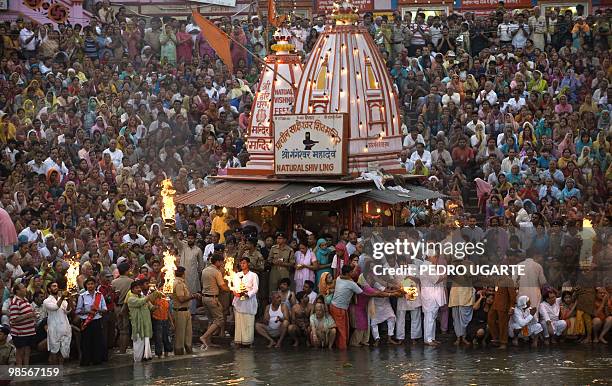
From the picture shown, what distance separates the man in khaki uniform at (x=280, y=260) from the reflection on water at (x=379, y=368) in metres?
1.46

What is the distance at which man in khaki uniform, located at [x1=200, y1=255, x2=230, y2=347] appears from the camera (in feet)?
86.3

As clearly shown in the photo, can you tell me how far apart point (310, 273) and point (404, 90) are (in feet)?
29.5

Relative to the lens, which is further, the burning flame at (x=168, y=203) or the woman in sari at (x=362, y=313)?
the burning flame at (x=168, y=203)

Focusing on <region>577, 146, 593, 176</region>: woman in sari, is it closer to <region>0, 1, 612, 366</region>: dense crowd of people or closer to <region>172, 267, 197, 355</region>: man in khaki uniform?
<region>0, 1, 612, 366</region>: dense crowd of people

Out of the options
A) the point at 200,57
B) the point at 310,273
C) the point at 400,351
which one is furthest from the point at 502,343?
the point at 200,57

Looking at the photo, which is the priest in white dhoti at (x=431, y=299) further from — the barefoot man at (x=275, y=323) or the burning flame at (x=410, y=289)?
the barefoot man at (x=275, y=323)

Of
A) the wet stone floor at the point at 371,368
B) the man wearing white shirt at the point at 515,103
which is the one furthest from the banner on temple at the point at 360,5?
the wet stone floor at the point at 371,368

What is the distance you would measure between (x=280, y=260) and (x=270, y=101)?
3.78 meters

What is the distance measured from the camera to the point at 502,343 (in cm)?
2578

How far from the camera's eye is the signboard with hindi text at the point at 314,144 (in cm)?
2836

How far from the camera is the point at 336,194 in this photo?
2786cm

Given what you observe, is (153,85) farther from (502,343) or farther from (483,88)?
(502,343)

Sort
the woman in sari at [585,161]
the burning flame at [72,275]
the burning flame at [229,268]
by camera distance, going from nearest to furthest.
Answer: the burning flame at [72,275], the burning flame at [229,268], the woman in sari at [585,161]

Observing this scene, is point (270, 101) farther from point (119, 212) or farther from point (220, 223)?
point (119, 212)
